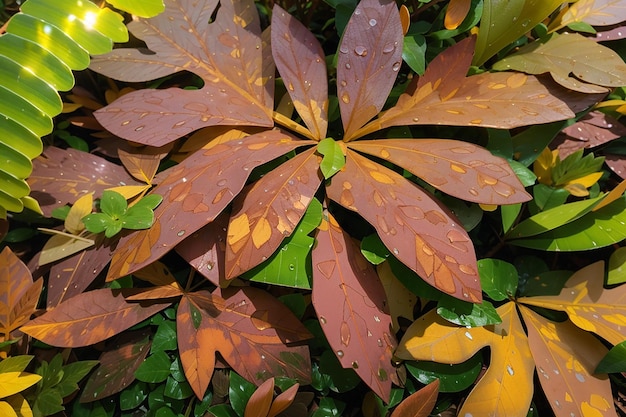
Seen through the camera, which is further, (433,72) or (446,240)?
(433,72)

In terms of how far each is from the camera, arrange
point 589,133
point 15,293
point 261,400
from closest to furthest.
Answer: point 261,400 < point 15,293 < point 589,133

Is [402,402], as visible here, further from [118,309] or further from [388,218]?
[118,309]

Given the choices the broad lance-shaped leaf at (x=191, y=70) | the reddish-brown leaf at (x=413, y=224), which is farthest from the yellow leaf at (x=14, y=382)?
the reddish-brown leaf at (x=413, y=224)

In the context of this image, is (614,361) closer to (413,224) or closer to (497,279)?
(497,279)

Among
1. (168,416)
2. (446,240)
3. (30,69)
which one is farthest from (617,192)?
(30,69)

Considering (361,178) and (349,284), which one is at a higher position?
(361,178)

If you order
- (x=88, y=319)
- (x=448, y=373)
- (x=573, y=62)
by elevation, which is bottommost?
(x=448, y=373)

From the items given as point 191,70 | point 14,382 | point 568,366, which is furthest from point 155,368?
point 568,366
